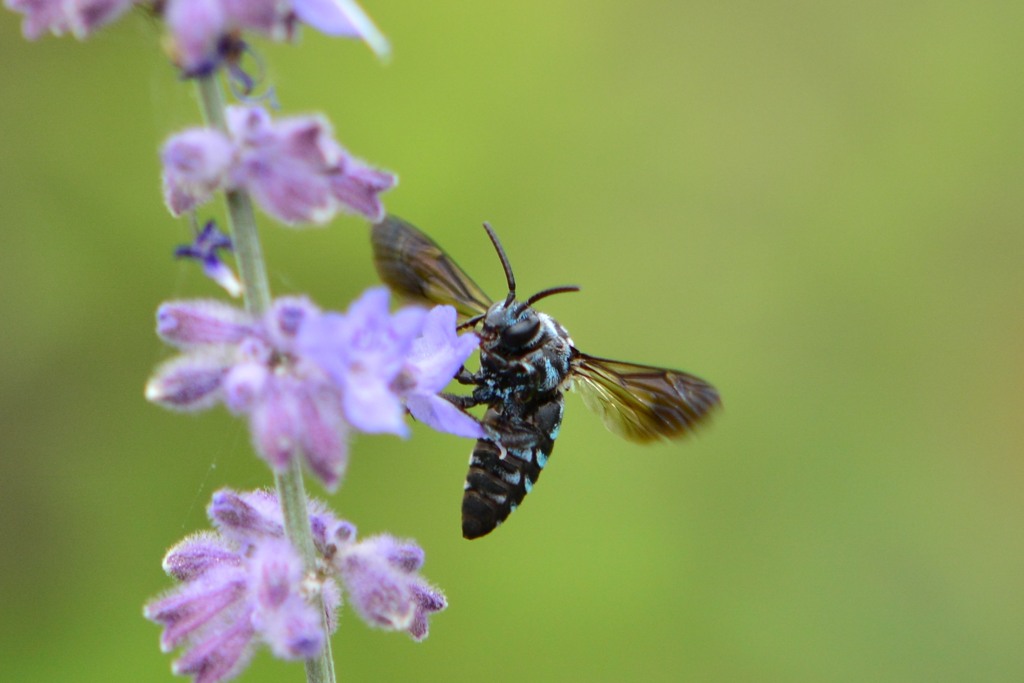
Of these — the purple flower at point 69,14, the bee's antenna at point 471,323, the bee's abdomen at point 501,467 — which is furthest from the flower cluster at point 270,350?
the bee's antenna at point 471,323

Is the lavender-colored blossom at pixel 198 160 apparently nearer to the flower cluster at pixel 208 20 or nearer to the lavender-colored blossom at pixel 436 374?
the flower cluster at pixel 208 20

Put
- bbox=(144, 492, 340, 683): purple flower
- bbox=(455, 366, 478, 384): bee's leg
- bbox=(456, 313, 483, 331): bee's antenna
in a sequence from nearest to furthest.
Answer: bbox=(144, 492, 340, 683): purple flower < bbox=(455, 366, 478, 384): bee's leg < bbox=(456, 313, 483, 331): bee's antenna

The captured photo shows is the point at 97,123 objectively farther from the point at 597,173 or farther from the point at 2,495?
the point at 597,173

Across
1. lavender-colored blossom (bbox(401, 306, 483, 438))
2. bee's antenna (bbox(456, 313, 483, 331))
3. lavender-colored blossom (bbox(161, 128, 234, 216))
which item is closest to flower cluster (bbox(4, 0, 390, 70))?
lavender-colored blossom (bbox(161, 128, 234, 216))

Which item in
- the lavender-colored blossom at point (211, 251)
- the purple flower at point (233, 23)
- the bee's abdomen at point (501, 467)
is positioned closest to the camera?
the purple flower at point (233, 23)

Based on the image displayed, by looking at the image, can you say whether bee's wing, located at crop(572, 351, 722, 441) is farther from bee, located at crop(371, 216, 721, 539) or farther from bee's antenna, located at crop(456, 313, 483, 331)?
bee's antenna, located at crop(456, 313, 483, 331)

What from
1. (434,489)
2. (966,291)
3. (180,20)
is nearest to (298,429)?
(180,20)
